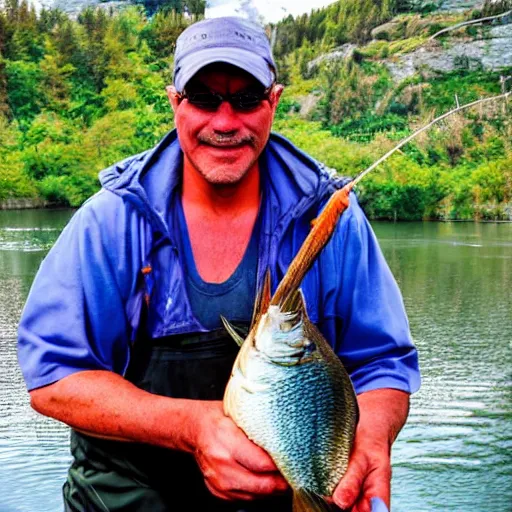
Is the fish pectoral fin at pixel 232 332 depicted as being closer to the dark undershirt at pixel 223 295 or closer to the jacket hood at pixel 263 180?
the dark undershirt at pixel 223 295

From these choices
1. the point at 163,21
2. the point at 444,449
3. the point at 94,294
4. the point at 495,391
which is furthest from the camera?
the point at 163,21

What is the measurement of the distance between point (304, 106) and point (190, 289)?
68.9 m

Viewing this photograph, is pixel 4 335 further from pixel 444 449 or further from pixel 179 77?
pixel 179 77

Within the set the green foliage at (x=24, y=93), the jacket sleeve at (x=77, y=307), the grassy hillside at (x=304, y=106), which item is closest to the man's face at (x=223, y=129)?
the jacket sleeve at (x=77, y=307)

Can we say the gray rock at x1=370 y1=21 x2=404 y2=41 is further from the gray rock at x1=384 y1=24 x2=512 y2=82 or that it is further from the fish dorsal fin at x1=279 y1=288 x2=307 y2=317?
the fish dorsal fin at x1=279 y1=288 x2=307 y2=317

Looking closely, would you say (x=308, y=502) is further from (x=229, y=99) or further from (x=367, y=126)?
(x=367, y=126)

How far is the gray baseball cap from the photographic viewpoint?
214 cm

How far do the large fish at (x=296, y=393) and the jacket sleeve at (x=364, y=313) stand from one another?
0.33m

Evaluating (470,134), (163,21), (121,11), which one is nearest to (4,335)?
(470,134)

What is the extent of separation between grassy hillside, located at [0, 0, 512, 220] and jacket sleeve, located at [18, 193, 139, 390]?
52.9 m

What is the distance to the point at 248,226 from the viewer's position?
231 centimetres

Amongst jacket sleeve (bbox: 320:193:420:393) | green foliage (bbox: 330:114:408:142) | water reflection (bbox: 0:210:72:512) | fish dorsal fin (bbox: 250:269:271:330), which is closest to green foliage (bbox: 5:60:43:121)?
green foliage (bbox: 330:114:408:142)

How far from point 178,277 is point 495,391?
41.5 ft

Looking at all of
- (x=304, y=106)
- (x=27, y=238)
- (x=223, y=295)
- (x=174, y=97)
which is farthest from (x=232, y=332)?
(x=304, y=106)
